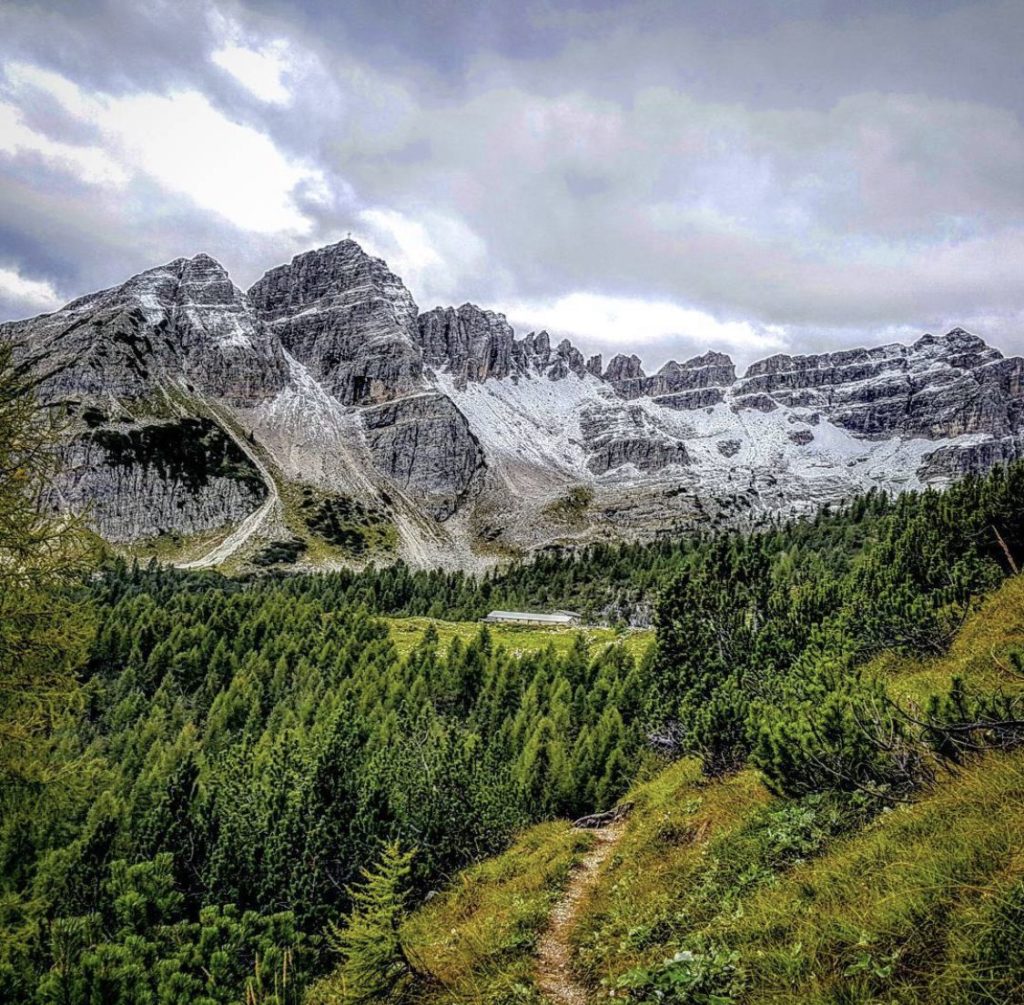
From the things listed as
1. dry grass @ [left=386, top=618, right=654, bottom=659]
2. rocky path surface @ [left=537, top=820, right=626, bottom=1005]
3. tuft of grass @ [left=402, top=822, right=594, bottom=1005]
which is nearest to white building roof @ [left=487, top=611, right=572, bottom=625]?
dry grass @ [left=386, top=618, right=654, bottom=659]

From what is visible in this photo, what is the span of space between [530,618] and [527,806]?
8095cm

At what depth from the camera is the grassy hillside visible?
14.7ft

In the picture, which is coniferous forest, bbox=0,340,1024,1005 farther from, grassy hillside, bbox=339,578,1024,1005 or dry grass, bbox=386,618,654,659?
dry grass, bbox=386,618,654,659

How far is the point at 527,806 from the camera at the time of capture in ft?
108

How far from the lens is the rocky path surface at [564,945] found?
8.51 metres

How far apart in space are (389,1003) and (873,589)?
19.9 meters

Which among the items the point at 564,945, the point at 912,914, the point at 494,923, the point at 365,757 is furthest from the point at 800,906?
the point at 365,757

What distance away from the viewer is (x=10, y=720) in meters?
11.1

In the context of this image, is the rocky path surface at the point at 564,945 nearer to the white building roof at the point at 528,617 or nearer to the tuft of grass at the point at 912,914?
the tuft of grass at the point at 912,914

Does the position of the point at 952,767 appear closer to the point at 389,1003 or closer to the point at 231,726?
the point at 389,1003

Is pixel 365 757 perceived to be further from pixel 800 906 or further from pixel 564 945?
pixel 800 906

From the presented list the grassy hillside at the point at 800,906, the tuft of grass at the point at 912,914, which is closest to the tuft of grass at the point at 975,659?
the grassy hillside at the point at 800,906

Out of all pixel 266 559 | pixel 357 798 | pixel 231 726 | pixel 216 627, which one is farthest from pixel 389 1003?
pixel 266 559

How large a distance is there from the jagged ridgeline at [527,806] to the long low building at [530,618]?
184ft
